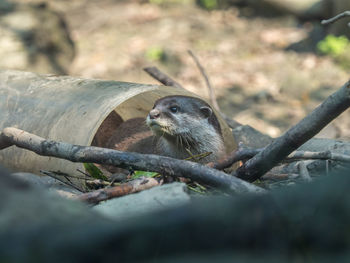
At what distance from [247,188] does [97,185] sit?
3.62 feet

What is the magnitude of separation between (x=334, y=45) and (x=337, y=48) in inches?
2.9

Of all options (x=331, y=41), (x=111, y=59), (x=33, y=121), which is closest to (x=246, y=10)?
(x=331, y=41)

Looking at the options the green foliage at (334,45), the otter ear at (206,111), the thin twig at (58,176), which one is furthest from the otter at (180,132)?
the green foliage at (334,45)

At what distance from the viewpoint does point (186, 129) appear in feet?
13.7

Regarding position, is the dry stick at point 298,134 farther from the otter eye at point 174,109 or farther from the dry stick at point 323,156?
the otter eye at point 174,109

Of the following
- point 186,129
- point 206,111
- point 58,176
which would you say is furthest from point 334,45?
point 58,176

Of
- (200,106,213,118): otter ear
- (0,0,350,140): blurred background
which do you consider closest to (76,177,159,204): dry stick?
(200,106,213,118): otter ear

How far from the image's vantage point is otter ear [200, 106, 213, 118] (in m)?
4.31

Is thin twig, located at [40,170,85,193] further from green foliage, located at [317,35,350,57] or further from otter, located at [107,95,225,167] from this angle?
green foliage, located at [317,35,350,57]

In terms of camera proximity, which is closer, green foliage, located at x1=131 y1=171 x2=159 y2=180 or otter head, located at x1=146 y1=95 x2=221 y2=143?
green foliage, located at x1=131 y1=171 x2=159 y2=180

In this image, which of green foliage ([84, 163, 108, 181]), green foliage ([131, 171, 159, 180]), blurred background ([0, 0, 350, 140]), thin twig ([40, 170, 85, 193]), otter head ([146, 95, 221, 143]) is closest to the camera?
green foliage ([131, 171, 159, 180])

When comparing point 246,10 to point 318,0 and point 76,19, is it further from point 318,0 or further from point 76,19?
point 76,19

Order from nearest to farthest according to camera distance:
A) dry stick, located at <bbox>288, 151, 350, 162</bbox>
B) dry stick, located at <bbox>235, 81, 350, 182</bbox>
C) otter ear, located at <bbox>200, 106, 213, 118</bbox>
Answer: dry stick, located at <bbox>235, 81, 350, 182</bbox>, dry stick, located at <bbox>288, 151, 350, 162</bbox>, otter ear, located at <bbox>200, 106, 213, 118</bbox>

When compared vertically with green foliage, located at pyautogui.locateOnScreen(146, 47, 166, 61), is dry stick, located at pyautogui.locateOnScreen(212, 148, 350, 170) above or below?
above
